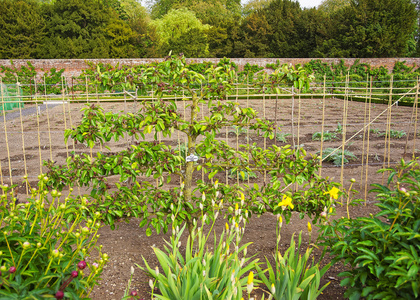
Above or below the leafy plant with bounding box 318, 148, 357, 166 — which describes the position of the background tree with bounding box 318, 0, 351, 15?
above

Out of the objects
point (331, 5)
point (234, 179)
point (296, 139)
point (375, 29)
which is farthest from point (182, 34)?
point (234, 179)

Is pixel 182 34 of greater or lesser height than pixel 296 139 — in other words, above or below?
above

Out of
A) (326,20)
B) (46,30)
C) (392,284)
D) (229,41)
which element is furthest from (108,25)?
(392,284)

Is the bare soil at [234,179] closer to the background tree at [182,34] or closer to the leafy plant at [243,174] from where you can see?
the leafy plant at [243,174]

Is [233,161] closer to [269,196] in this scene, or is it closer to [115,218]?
[269,196]

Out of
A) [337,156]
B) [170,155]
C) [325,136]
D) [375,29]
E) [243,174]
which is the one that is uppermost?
[375,29]

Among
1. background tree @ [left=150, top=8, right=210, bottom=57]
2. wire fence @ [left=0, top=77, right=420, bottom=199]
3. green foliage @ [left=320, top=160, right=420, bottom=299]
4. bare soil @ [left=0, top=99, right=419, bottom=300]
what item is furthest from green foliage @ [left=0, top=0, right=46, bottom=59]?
green foliage @ [left=320, top=160, right=420, bottom=299]

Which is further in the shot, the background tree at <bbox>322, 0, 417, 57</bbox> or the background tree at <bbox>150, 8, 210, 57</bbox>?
the background tree at <bbox>150, 8, 210, 57</bbox>

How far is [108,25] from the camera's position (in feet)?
66.1

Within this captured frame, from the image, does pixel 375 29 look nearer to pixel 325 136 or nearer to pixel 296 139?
pixel 325 136

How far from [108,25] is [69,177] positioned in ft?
66.0

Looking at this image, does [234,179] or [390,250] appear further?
[234,179]

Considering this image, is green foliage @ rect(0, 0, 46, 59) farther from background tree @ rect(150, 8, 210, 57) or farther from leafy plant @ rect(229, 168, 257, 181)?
leafy plant @ rect(229, 168, 257, 181)

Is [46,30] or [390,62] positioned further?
[46,30]
